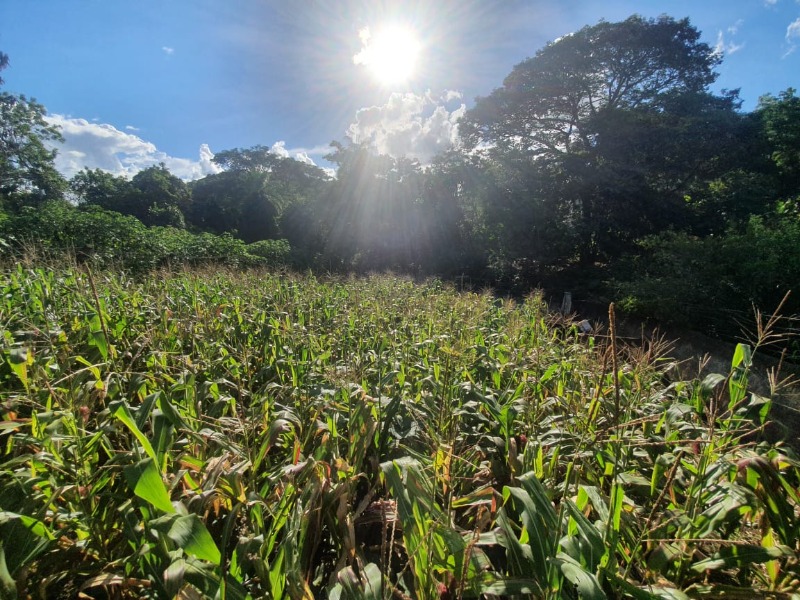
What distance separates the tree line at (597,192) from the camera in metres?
7.71

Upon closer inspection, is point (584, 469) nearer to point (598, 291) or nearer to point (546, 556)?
point (546, 556)

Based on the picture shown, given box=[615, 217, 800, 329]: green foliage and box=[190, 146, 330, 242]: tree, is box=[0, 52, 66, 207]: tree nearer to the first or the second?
box=[190, 146, 330, 242]: tree

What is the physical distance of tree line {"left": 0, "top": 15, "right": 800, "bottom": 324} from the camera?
303 inches

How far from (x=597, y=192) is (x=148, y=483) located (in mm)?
13781

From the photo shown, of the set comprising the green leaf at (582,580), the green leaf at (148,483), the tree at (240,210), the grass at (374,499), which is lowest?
the grass at (374,499)

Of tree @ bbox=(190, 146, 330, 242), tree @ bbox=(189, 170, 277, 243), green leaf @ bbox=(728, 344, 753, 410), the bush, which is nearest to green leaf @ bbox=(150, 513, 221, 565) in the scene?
green leaf @ bbox=(728, 344, 753, 410)

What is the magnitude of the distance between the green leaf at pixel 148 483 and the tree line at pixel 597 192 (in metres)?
8.43

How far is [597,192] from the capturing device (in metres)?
11.8

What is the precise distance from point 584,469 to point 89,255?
33.3ft

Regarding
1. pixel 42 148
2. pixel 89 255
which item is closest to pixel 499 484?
pixel 89 255

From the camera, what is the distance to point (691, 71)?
12188 millimetres

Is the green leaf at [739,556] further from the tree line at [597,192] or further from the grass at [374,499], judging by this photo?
the tree line at [597,192]

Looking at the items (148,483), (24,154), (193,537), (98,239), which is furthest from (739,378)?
(24,154)

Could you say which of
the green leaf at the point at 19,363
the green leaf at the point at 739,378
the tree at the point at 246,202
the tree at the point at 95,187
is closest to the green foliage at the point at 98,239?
the green leaf at the point at 19,363
